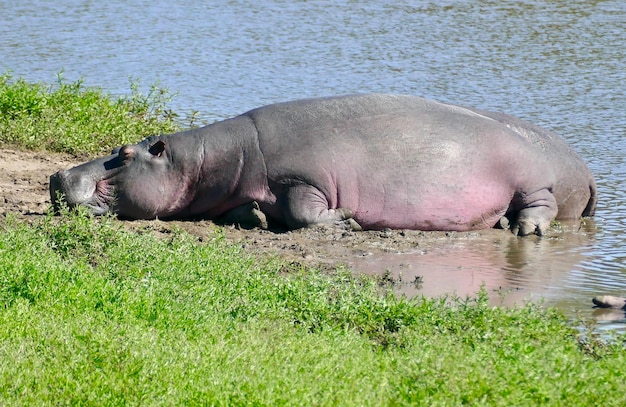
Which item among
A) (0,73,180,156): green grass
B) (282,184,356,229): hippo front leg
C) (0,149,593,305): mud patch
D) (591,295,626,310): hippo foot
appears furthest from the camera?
(0,73,180,156): green grass

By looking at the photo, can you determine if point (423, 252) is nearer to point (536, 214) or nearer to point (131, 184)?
point (536, 214)

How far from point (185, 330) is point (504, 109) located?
8.87 metres

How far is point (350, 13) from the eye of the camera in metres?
22.3

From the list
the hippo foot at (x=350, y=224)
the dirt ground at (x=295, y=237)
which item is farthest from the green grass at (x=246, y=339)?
the hippo foot at (x=350, y=224)

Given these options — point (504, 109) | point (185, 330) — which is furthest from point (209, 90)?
point (185, 330)

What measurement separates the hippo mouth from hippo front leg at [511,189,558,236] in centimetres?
344

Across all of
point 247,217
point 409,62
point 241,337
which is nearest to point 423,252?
point 247,217

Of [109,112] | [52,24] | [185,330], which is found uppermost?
[185,330]

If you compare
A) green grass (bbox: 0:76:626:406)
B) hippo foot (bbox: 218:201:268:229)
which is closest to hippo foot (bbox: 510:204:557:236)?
hippo foot (bbox: 218:201:268:229)

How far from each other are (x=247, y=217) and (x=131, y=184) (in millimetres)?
1015

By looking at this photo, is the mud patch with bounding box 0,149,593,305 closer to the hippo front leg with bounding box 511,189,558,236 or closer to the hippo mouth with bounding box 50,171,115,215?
the hippo front leg with bounding box 511,189,558,236

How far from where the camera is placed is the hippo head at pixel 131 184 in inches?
383

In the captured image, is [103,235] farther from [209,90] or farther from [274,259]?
[209,90]

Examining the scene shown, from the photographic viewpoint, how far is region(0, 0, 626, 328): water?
30.6 feet
